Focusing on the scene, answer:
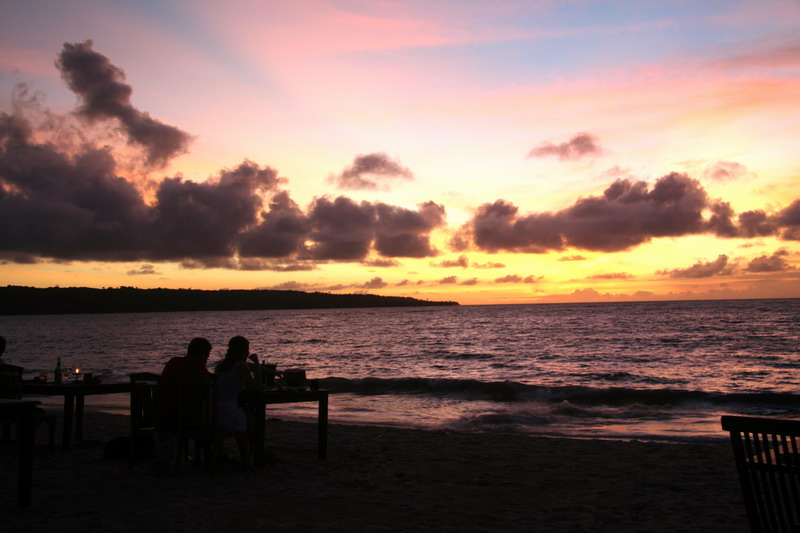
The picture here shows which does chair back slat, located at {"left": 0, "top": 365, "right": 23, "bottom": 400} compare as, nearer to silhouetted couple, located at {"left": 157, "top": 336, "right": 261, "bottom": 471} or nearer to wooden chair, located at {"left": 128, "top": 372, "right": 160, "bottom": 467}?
wooden chair, located at {"left": 128, "top": 372, "right": 160, "bottom": 467}

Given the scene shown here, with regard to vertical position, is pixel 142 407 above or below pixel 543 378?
above

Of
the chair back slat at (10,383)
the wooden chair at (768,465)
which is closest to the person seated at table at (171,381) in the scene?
the chair back slat at (10,383)

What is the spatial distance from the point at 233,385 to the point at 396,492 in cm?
213

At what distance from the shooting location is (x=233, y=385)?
670 cm

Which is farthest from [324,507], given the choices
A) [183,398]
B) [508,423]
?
[508,423]

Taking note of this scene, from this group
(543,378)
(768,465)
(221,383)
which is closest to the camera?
(768,465)

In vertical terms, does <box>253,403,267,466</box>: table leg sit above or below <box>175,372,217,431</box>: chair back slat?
below

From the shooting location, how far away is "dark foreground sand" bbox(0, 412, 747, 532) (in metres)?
5.25

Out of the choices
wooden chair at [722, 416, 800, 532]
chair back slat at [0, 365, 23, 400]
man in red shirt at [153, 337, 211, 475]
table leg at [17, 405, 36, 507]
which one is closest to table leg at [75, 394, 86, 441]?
chair back slat at [0, 365, 23, 400]

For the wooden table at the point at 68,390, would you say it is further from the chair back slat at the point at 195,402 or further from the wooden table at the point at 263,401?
the wooden table at the point at 263,401

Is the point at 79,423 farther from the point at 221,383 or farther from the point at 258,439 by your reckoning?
the point at 221,383

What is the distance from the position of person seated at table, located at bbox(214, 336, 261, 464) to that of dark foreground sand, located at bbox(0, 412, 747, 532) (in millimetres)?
649

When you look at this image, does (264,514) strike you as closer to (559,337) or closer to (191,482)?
(191,482)

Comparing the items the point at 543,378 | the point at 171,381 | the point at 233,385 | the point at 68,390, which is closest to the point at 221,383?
the point at 233,385
